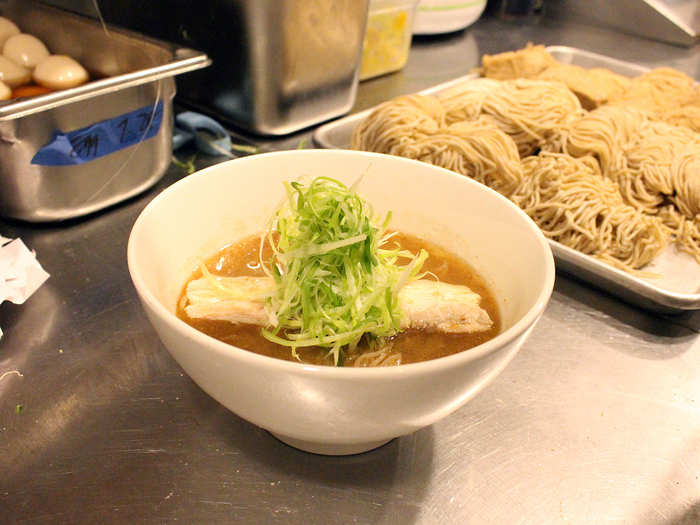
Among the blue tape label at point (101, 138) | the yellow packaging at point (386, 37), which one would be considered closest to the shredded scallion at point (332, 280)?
the blue tape label at point (101, 138)

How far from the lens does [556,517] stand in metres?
0.84

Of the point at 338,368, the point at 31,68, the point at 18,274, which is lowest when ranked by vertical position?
the point at 18,274

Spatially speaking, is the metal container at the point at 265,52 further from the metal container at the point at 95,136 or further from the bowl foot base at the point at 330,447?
the bowl foot base at the point at 330,447

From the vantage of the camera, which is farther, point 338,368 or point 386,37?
point 386,37

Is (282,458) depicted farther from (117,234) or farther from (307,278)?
(117,234)

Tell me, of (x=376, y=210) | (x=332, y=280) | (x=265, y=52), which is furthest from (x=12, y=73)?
(x=332, y=280)

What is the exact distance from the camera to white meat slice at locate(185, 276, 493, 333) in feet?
2.87

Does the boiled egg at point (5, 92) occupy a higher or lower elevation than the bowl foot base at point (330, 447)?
higher

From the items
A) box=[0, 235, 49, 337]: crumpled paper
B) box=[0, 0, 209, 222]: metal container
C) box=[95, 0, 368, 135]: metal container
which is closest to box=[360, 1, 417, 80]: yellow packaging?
box=[95, 0, 368, 135]: metal container

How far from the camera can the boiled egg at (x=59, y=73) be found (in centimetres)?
157

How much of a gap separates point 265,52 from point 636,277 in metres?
1.12

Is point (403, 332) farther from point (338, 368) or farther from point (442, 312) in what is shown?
point (338, 368)

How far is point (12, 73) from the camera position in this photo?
1.56m

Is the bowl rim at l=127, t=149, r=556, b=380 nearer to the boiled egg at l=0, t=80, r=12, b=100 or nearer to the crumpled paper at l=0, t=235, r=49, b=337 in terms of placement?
the crumpled paper at l=0, t=235, r=49, b=337
